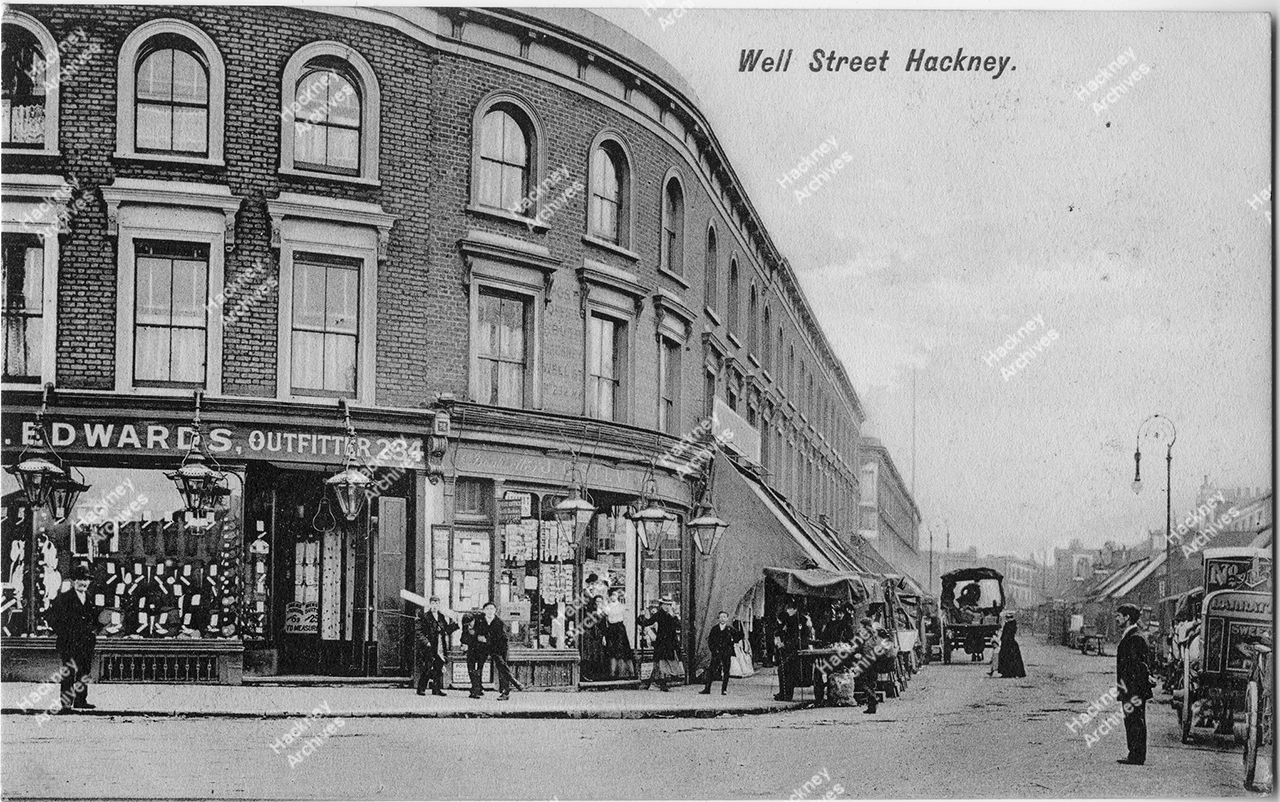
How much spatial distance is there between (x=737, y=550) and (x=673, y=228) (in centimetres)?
428

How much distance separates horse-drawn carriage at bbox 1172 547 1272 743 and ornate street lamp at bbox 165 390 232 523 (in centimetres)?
1035

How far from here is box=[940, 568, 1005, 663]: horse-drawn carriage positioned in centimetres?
1741

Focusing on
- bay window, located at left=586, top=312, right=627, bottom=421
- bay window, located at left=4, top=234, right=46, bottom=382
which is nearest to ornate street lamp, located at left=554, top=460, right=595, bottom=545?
bay window, located at left=586, top=312, right=627, bottom=421

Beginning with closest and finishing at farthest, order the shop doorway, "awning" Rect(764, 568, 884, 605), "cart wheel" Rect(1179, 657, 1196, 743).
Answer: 1. "cart wheel" Rect(1179, 657, 1196, 743)
2. the shop doorway
3. "awning" Rect(764, 568, 884, 605)

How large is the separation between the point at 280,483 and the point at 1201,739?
1015cm

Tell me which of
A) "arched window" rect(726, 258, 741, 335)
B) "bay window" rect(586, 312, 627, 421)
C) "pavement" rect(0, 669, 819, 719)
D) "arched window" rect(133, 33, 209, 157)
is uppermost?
"arched window" rect(133, 33, 209, 157)

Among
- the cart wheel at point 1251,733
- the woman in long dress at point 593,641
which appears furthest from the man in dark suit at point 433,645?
the cart wheel at point 1251,733

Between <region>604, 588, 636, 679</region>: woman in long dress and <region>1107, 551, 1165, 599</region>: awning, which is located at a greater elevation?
<region>1107, 551, 1165, 599</region>: awning

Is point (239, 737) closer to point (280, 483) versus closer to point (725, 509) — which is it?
point (280, 483)

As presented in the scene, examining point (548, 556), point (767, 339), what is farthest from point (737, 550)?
point (548, 556)

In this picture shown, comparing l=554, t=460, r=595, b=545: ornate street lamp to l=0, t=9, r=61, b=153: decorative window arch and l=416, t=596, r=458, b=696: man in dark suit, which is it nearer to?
l=416, t=596, r=458, b=696: man in dark suit

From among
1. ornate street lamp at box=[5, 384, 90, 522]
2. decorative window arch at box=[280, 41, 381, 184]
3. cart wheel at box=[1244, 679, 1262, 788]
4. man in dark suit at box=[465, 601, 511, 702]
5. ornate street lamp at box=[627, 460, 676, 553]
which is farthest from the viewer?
ornate street lamp at box=[627, 460, 676, 553]

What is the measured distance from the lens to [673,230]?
1684 centimetres

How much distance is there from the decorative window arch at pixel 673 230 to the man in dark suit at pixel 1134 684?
668 cm
